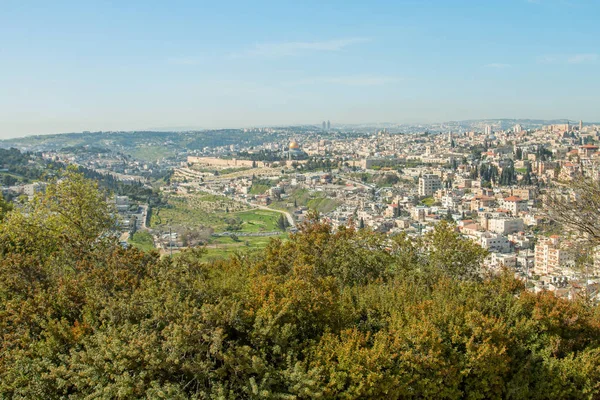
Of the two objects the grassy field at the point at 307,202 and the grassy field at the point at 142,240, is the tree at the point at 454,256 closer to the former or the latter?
the grassy field at the point at 142,240

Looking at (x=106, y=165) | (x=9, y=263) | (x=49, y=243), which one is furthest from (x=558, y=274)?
(x=106, y=165)

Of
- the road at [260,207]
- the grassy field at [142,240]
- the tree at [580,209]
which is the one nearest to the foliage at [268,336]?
the tree at [580,209]

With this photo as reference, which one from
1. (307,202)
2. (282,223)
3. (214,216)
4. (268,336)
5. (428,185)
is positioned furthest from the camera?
(428,185)

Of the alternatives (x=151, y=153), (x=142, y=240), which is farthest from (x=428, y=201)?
(x=151, y=153)

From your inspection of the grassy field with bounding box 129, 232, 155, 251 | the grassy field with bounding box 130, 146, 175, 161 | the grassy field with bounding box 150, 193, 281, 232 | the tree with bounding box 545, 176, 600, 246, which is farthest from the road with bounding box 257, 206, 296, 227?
the grassy field with bounding box 130, 146, 175, 161

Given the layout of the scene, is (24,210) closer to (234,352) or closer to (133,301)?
(133,301)

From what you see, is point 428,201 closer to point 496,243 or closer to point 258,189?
point 496,243

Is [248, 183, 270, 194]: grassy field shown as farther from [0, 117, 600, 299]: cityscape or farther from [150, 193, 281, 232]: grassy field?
[150, 193, 281, 232]: grassy field
